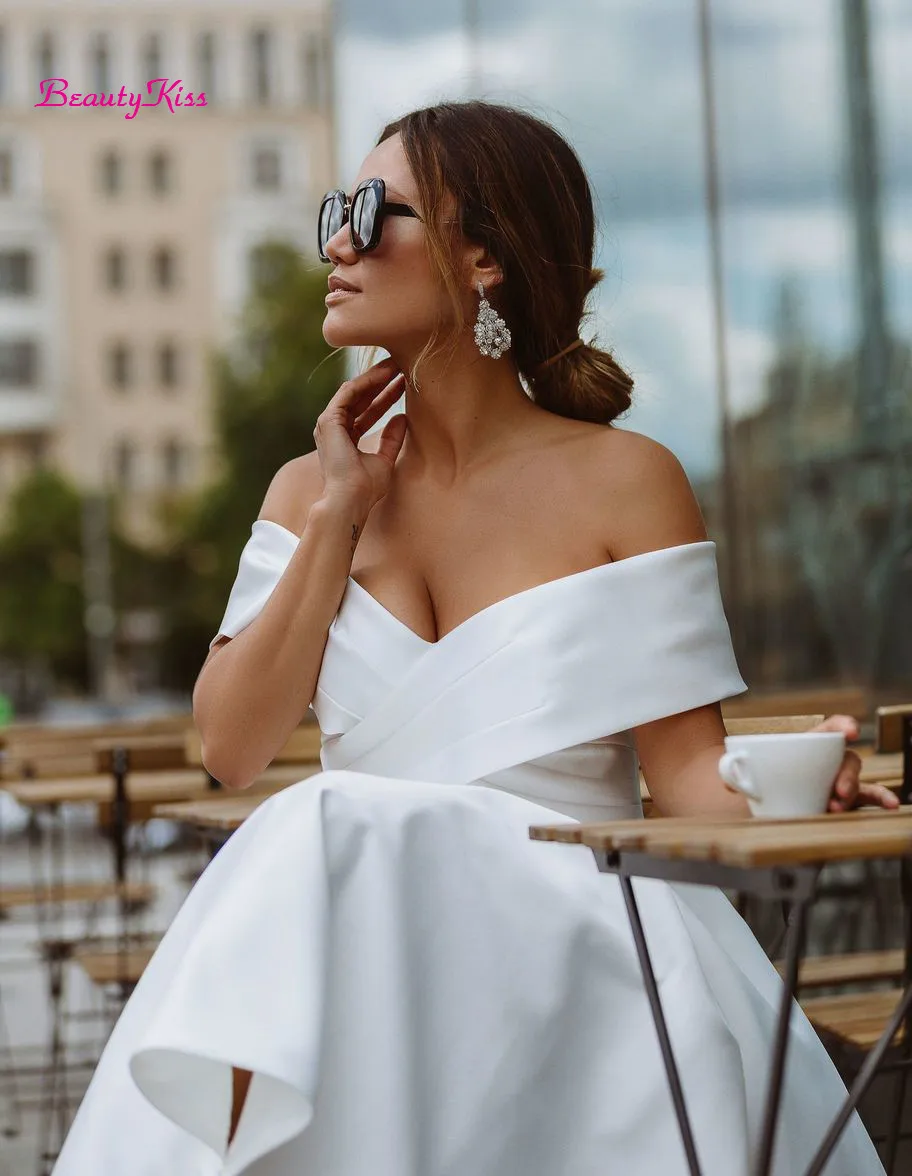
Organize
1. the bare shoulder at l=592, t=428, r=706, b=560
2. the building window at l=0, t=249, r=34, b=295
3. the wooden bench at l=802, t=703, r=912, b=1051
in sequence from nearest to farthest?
the bare shoulder at l=592, t=428, r=706, b=560, the wooden bench at l=802, t=703, r=912, b=1051, the building window at l=0, t=249, r=34, b=295

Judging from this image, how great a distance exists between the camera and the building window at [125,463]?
62250 millimetres

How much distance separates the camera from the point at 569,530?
2293 millimetres

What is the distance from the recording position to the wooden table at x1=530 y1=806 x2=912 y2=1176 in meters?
1.34

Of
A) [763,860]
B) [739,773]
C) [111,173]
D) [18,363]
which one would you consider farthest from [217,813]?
[111,173]

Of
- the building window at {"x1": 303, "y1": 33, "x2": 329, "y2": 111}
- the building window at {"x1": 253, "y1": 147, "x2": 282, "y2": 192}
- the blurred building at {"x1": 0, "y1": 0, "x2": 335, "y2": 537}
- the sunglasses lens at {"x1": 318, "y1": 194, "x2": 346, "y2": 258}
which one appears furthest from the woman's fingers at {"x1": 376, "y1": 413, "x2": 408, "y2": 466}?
the building window at {"x1": 303, "y1": 33, "x2": 329, "y2": 111}

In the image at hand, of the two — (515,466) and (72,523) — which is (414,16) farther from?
(72,523)

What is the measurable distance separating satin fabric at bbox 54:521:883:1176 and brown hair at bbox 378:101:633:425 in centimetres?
66

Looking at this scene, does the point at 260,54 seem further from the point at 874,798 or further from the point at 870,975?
the point at 874,798

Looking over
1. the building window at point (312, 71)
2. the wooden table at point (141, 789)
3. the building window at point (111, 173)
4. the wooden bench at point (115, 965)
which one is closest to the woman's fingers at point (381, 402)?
the wooden table at point (141, 789)

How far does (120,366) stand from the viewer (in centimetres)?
6412

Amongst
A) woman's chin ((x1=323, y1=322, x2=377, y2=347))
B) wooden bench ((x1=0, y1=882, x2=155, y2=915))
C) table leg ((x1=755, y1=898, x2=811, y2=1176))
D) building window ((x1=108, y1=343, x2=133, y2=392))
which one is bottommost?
wooden bench ((x1=0, y1=882, x2=155, y2=915))

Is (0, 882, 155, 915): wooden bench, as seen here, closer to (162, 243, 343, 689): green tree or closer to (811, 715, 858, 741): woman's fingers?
(811, 715, 858, 741): woman's fingers

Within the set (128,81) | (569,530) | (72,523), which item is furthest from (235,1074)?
(128,81)

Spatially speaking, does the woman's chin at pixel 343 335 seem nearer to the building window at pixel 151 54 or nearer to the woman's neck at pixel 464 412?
the woman's neck at pixel 464 412
